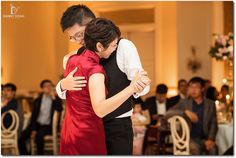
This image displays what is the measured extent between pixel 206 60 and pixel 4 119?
2.96 meters

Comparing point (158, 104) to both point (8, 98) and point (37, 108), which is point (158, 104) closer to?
point (37, 108)

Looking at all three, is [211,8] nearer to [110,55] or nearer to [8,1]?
[8,1]

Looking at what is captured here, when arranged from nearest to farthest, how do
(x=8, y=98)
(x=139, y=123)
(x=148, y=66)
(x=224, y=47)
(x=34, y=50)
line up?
1. (x=148, y=66)
2. (x=34, y=50)
3. (x=224, y=47)
4. (x=139, y=123)
5. (x=8, y=98)

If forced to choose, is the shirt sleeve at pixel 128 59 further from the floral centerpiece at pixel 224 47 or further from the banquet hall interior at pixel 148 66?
the floral centerpiece at pixel 224 47

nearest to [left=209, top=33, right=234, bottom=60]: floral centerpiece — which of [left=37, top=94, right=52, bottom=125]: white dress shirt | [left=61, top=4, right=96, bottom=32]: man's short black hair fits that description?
[left=37, top=94, right=52, bottom=125]: white dress shirt

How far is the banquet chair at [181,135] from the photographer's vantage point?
3373 millimetres

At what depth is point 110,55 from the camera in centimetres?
146

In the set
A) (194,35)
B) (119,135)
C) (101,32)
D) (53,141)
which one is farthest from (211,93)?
(101,32)

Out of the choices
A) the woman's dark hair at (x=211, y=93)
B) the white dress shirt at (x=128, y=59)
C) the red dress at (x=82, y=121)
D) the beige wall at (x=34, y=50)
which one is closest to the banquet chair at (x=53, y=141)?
the beige wall at (x=34, y=50)

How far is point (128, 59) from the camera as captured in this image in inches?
56.8

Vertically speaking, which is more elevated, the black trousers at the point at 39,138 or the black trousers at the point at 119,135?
the black trousers at the point at 119,135

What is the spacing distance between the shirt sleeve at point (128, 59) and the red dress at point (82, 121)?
0.24 feet

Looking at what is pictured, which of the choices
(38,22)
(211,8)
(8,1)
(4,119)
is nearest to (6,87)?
(4,119)

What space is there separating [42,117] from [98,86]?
291 cm
